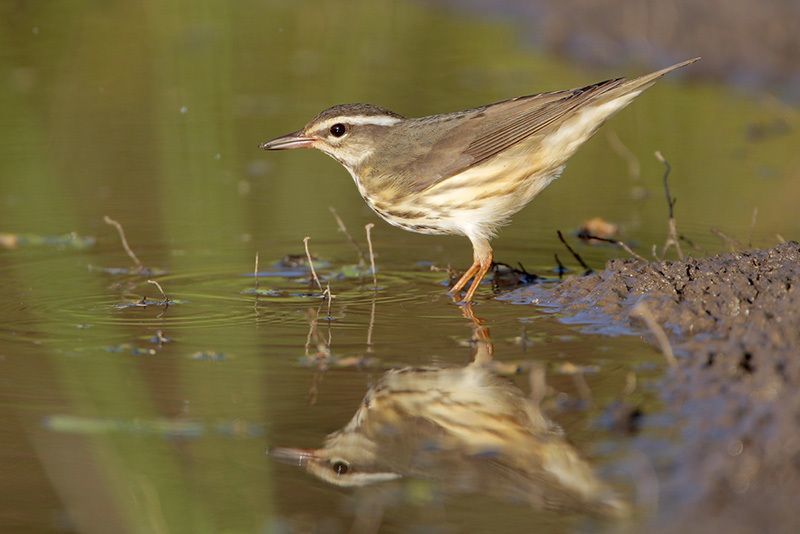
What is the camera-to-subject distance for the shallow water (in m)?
5.06

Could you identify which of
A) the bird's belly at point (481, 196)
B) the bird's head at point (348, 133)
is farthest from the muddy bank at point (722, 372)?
the bird's head at point (348, 133)

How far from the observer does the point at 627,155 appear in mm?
11141

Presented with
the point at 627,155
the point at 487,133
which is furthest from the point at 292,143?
the point at 627,155

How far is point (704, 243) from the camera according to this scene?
8945 millimetres

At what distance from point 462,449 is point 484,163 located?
9.89ft

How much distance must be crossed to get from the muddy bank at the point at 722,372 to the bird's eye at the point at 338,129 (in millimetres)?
1597

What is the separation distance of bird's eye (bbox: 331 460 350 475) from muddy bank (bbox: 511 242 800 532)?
46.0 inches

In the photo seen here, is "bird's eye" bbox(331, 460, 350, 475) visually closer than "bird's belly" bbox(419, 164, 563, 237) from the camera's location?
Yes

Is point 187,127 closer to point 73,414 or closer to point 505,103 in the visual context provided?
point 505,103

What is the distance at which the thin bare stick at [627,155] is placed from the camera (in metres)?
10.9

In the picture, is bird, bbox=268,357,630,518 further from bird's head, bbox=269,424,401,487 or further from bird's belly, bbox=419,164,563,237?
bird's belly, bbox=419,164,563,237

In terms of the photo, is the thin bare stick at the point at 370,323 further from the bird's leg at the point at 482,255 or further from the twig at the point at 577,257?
the twig at the point at 577,257

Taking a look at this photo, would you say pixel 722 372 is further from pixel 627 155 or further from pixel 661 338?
pixel 627 155

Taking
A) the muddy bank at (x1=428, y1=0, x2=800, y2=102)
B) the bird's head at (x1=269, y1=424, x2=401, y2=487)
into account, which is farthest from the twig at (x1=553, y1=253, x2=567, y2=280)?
the muddy bank at (x1=428, y1=0, x2=800, y2=102)
